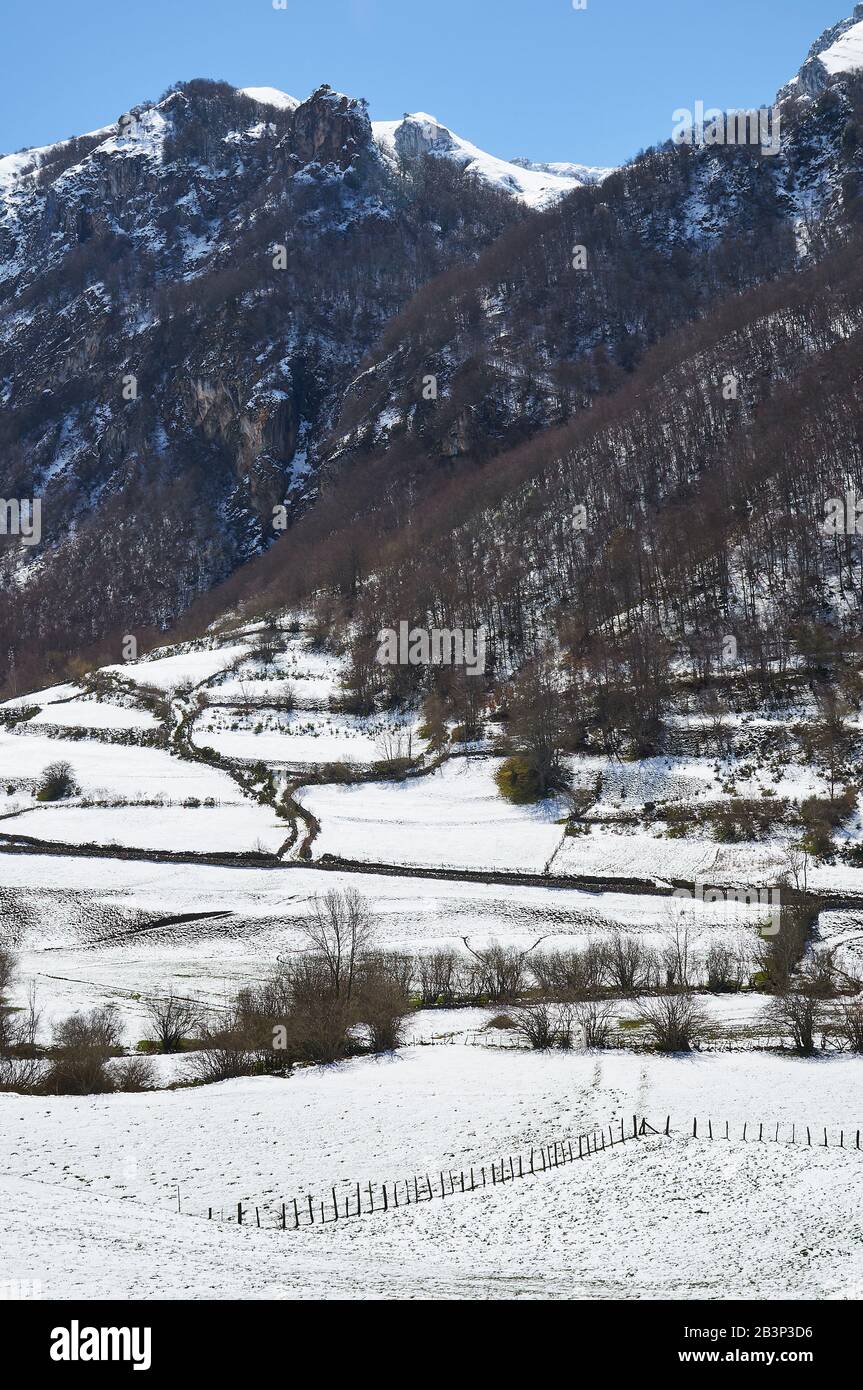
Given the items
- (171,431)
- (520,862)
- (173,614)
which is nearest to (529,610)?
(520,862)

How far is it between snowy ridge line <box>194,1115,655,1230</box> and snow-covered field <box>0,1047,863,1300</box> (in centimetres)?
27

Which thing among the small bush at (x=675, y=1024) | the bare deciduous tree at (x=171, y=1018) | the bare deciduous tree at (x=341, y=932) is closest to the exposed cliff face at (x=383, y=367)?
the bare deciduous tree at (x=341, y=932)

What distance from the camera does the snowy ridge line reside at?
70.9 ft

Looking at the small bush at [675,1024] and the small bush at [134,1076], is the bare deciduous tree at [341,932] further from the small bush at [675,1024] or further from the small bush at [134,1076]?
the small bush at [675,1024]

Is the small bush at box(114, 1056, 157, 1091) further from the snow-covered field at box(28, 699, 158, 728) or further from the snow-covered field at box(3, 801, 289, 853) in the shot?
the snow-covered field at box(28, 699, 158, 728)

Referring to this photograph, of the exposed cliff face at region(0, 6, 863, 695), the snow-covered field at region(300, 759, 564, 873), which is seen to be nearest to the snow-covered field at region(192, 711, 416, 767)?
the snow-covered field at region(300, 759, 564, 873)

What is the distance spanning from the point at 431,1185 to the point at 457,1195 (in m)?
0.83

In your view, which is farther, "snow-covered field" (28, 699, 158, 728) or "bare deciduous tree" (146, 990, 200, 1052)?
"snow-covered field" (28, 699, 158, 728)

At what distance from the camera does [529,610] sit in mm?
94812

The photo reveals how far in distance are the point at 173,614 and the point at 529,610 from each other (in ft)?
274

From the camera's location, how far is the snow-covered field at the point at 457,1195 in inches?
709

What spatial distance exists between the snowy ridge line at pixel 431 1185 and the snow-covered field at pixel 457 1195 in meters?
0.27

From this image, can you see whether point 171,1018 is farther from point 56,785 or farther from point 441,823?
point 56,785

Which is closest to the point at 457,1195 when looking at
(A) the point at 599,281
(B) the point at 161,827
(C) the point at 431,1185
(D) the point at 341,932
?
(C) the point at 431,1185
